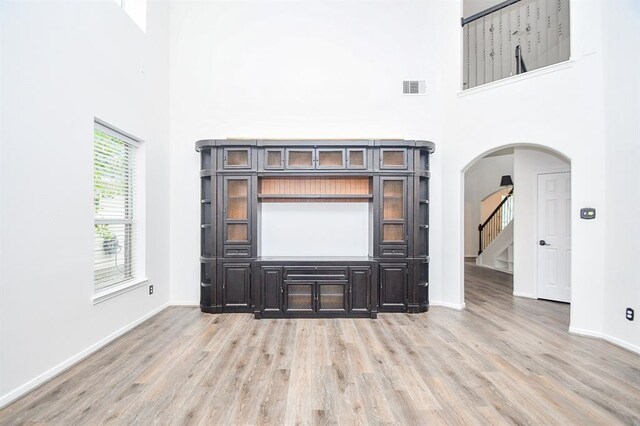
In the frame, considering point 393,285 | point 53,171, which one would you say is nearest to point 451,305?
point 393,285

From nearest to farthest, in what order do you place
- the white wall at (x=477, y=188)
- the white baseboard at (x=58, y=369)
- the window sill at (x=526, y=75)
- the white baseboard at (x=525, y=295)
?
the white baseboard at (x=58, y=369) < the window sill at (x=526, y=75) < the white baseboard at (x=525, y=295) < the white wall at (x=477, y=188)

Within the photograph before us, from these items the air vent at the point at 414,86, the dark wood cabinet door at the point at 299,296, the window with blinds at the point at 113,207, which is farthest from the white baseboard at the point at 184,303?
the air vent at the point at 414,86

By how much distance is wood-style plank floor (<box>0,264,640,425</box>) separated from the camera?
2.09 metres

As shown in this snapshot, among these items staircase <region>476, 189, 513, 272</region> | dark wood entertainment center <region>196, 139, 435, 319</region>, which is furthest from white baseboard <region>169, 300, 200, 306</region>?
staircase <region>476, 189, 513, 272</region>

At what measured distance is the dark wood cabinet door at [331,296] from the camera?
411 centimetres

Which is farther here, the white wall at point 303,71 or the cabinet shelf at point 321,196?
the white wall at point 303,71

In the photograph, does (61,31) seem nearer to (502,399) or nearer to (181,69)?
(181,69)

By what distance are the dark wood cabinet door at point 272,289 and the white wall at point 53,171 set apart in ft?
5.46

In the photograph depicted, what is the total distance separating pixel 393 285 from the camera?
426cm

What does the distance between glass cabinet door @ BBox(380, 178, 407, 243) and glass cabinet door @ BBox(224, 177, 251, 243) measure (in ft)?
6.53

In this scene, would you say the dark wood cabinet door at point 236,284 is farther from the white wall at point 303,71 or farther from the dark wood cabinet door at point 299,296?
the white wall at point 303,71

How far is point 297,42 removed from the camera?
15.7 ft

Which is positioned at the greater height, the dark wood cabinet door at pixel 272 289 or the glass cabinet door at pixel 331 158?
the glass cabinet door at pixel 331 158

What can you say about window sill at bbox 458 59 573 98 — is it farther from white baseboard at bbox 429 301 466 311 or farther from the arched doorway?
white baseboard at bbox 429 301 466 311
